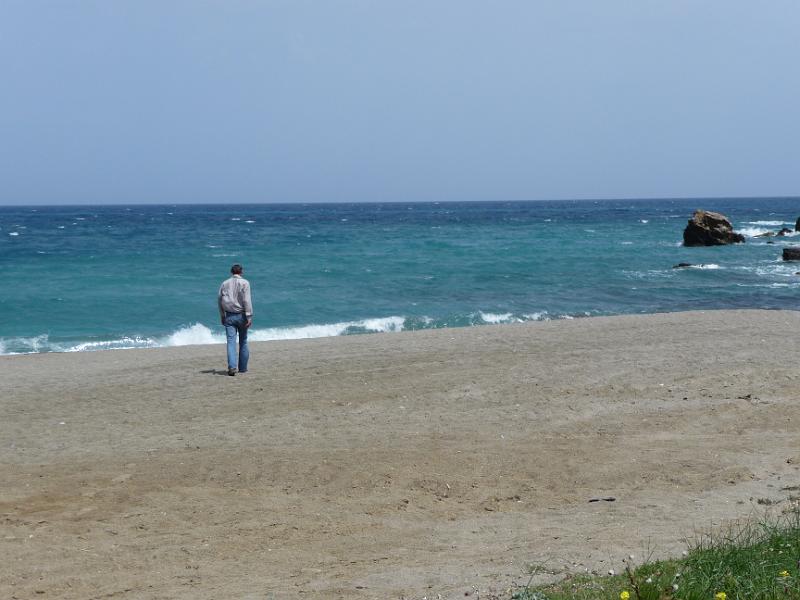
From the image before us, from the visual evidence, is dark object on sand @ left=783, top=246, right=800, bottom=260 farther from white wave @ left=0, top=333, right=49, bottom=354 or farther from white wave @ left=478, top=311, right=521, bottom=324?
white wave @ left=0, top=333, right=49, bottom=354

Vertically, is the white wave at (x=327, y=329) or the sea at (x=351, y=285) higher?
the sea at (x=351, y=285)

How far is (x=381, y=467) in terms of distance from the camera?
8273mm

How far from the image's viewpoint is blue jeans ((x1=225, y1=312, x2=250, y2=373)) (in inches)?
519

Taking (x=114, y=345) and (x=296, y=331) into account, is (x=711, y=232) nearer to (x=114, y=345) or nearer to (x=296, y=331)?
(x=296, y=331)

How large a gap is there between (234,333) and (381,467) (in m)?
5.69

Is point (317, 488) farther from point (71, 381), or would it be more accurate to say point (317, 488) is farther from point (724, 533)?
point (71, 381)

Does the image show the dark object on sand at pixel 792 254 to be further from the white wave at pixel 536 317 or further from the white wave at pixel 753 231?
the white wave at pixel 753 231

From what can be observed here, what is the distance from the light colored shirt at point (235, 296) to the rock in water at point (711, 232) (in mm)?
40743

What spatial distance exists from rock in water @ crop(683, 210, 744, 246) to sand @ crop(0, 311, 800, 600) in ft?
119

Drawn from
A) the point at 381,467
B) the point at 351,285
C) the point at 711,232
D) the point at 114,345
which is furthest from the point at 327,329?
the point at 711,232

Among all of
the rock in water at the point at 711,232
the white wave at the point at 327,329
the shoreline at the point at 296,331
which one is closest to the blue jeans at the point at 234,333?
the shoreline at the point at 296,331

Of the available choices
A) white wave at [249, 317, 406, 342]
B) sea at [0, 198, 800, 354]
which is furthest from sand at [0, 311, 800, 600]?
sea at [0, 198, 800, 354]

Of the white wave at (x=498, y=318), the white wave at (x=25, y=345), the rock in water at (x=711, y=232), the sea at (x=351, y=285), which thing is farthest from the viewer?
the rock in water at (x=711, y=232)

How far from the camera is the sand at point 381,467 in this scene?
608 centimetres
